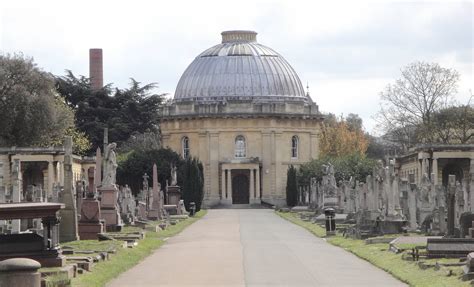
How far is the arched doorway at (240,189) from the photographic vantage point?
389 feet

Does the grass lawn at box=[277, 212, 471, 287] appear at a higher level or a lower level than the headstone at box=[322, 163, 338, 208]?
lower

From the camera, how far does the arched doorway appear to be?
118 meters

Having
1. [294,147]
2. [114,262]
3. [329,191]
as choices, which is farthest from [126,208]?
[294,147]

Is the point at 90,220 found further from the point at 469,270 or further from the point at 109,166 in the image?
the point at 469,270

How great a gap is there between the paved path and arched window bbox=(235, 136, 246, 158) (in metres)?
77.9

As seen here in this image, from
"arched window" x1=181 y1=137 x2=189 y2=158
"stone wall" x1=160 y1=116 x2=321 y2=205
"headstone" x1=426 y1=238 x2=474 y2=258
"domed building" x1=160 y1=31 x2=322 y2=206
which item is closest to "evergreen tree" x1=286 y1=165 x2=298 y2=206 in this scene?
"domed building" x1=160 y1=31 x2=322 y2=206

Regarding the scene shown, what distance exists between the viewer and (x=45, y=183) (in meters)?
91.6

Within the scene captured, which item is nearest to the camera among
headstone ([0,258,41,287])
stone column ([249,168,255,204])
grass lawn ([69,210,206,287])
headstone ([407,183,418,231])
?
headstone ([0,258,41,287])

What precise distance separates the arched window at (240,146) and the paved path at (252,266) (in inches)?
3066

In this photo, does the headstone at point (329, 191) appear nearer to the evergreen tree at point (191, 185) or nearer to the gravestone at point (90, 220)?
the evergreen tree at point (191, 185)

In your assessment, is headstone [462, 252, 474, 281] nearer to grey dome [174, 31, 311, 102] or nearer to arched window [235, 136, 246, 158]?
arched window [235, 136, 246, 158]

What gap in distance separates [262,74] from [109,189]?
76.4 metres

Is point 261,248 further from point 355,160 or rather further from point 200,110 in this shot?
point 200,110

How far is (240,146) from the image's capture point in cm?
12031
